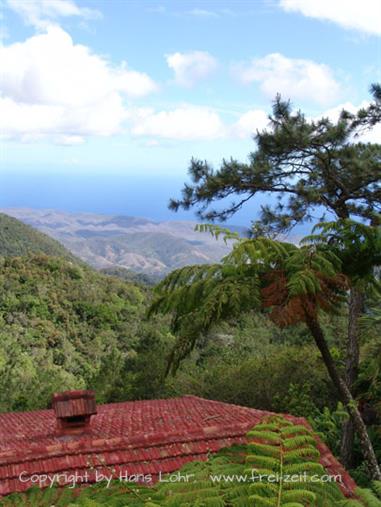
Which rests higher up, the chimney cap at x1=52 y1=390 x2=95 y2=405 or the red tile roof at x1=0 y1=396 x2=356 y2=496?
the chimney cap at x1=52 y1=390 x2=95 y2=405

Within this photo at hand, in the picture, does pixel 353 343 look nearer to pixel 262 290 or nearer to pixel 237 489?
pixel 262 290

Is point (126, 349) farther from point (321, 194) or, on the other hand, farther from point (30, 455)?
point (30, 455)

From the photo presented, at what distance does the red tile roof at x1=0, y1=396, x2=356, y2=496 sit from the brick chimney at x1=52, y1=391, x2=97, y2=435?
121mm

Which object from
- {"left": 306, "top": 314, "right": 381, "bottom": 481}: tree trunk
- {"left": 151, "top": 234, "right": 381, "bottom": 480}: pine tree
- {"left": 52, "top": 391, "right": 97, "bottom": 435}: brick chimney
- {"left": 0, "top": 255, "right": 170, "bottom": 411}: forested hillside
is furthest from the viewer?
{"left": 0, "top": 255, "right": 170, "bottom": 411}: forested hillside

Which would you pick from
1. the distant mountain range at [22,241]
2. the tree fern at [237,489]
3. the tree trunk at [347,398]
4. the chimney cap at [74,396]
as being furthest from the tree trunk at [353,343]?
the distant mountain range at [22,241]

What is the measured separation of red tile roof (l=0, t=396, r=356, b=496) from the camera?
16.0ft

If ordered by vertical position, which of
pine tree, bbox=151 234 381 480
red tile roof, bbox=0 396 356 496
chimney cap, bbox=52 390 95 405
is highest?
pine tree, bbox=151 234 381 480

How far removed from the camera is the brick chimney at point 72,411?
6508 mm

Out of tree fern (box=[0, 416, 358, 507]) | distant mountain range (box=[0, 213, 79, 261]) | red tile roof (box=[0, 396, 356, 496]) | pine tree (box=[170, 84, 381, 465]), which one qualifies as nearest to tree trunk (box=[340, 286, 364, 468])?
pine tree (box=[170, 84, 381, 465])

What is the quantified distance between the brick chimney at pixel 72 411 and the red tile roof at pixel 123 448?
0.12 meters

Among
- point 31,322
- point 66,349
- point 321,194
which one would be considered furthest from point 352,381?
point 31,322

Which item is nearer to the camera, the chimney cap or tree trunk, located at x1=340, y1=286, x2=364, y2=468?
the chimney cap

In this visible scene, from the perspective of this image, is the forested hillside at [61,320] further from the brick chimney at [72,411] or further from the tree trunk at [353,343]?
the brick chimney at [72,411]

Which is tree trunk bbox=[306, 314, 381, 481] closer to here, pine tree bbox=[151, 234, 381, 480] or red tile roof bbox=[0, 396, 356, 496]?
pine tree bbox=[151, 234, 381, 480]
